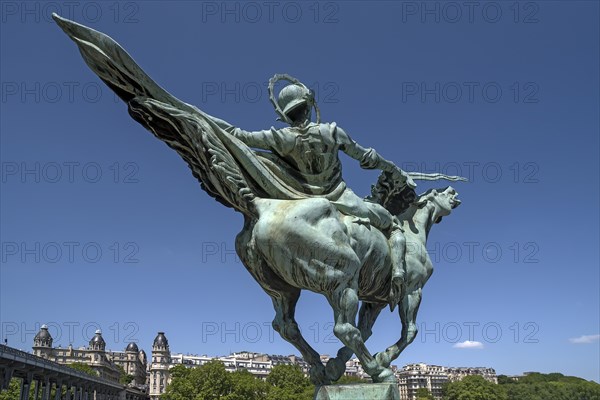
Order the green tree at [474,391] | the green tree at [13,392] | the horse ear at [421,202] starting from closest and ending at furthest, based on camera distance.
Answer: the horse ear at [421,202] → the green tree at [13,392] → the green tree at [474,391]

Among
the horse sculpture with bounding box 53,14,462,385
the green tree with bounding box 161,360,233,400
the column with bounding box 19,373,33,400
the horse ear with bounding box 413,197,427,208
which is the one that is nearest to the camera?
the horse sculpture with bounding box 53,14,462,385

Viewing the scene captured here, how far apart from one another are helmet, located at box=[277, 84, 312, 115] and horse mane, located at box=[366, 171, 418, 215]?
1630 mm

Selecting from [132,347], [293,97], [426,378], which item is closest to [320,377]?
[293,97]

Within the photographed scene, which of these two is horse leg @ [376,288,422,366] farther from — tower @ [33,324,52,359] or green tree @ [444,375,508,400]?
tower @ [33,324,52,359]

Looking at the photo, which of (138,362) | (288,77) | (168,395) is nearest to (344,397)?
(288,77)

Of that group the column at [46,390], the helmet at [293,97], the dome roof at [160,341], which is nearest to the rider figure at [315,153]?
the helmet at [293,97]

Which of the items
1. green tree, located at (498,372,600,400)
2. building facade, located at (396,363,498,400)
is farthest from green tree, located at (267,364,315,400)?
building facade, located at (396,363,498,400)

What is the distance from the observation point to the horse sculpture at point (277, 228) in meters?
5.98

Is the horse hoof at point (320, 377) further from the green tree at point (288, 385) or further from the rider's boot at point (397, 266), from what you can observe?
the green tree at point (288, 385)

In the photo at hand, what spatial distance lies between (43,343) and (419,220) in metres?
127

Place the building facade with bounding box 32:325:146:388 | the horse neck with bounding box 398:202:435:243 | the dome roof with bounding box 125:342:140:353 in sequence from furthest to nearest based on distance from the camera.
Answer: the dome roof with bounding box 125:342:140:353 → the building facade with bounding box 32:325:146:388 → the horse neck with bounding box 398:202:435:243

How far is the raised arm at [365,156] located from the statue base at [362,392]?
9.43ft

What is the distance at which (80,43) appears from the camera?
5.82 metres

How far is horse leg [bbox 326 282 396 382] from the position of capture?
20.1ft
